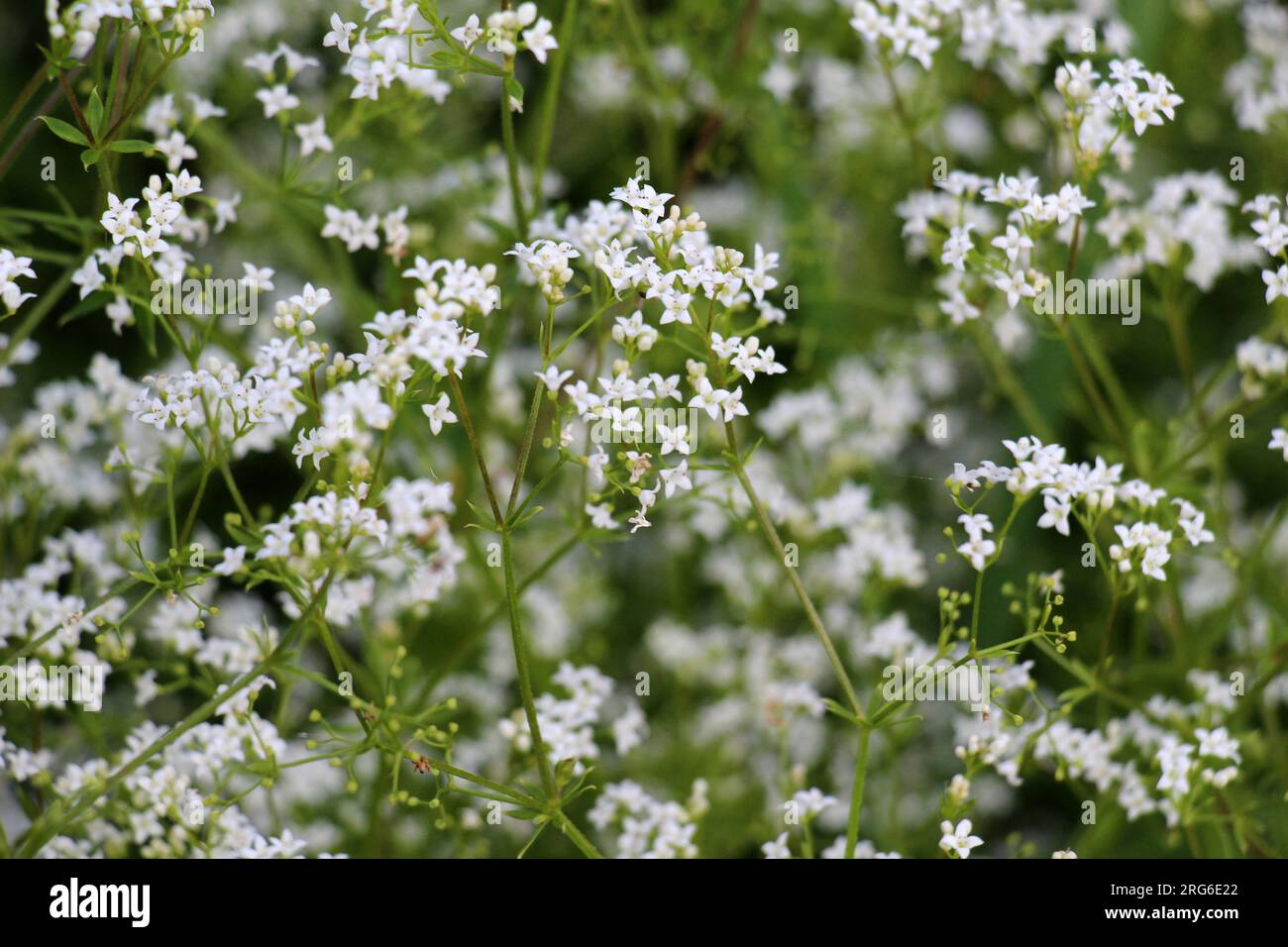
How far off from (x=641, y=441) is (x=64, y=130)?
3.27 ft

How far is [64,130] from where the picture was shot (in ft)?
6.05

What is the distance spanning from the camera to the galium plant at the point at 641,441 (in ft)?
6.38

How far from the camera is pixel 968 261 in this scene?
93.7 inches

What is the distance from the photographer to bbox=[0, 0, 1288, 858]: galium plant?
1.95m

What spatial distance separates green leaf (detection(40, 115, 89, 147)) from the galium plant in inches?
1.0

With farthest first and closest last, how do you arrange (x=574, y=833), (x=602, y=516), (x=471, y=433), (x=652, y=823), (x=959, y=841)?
(x=652, y=823), (x=602, y=516), (x=959, y=841), (x=574, y=833), (x=471, y=433)

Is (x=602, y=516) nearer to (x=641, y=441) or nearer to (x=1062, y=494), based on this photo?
(x=641, y=441)

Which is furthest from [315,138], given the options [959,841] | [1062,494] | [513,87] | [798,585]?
[959,841]

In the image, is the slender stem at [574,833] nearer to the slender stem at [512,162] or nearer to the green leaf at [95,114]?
the slender stem at [512,162]

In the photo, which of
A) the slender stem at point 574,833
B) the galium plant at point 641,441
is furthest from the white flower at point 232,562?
the slender stem at point 574,833

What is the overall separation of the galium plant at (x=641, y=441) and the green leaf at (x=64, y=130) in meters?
0.02

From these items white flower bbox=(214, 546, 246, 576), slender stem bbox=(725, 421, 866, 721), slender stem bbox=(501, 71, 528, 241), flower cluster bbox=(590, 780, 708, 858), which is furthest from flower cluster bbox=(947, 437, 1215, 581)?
white flower bbox=(214, 546, 246, 576)

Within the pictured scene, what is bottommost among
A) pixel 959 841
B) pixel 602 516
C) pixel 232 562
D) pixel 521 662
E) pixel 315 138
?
pixel 959 841
